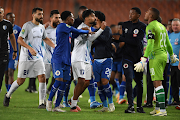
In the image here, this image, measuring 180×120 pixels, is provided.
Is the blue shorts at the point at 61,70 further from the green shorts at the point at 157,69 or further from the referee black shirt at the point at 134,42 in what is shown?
the green shorts at the point at 157,69

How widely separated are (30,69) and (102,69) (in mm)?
1601

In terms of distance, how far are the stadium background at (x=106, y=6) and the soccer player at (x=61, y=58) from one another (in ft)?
62.3

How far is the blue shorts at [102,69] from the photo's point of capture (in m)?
5.25

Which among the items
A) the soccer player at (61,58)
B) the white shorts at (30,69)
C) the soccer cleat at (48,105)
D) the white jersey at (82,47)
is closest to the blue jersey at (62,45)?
the soccer player at (61,58)

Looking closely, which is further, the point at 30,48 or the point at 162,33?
the point at 30,48

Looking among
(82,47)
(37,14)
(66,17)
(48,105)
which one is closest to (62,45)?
(82,47)

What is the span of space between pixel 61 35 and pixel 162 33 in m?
2.01

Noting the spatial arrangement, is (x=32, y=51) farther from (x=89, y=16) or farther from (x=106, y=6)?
(x=106, y=6)

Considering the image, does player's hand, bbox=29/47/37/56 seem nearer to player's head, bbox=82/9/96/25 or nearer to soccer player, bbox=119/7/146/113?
player's head, bbox=82/9/96/25

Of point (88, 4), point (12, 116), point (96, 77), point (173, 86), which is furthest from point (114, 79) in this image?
point (88, 4)

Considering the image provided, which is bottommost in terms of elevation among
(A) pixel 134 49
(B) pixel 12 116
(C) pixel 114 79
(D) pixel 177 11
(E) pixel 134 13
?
(B) pixel 12 116

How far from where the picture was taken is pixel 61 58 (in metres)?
4.95

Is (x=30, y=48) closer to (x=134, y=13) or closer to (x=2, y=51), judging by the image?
(x=2, y=51)

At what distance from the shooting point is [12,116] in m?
4.31
